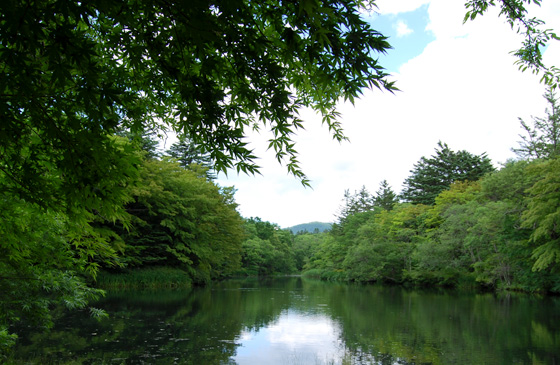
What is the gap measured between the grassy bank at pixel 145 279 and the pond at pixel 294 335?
5.68 metres

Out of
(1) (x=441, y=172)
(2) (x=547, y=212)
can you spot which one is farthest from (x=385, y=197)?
(2) (x=547, y=212)

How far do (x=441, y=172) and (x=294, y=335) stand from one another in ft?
126

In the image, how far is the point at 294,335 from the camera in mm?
10867

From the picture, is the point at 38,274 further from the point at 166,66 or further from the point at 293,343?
the point at 293,343

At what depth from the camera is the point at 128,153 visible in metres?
2.33

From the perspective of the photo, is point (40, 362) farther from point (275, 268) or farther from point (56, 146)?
point (275, 268)

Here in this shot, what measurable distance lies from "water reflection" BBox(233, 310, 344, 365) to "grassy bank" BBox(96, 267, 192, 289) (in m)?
12.5

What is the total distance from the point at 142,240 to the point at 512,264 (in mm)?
22105

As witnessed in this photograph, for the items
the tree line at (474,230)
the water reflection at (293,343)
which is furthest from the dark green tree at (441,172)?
the water reflection at (293,343)

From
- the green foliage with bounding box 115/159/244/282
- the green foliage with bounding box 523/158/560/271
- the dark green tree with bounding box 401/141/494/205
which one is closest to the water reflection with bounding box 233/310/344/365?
the green foliage with bounding box 523/158/560/271

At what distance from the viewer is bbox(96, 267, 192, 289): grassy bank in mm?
21688

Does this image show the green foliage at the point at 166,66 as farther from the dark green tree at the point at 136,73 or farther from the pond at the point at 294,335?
the pond at the point at 294,335

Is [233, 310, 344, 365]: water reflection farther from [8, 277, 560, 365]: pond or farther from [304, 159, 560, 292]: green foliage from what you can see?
[304, 159, 560, 292]: green foliage

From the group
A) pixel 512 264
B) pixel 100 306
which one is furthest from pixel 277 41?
pixel 512 264
